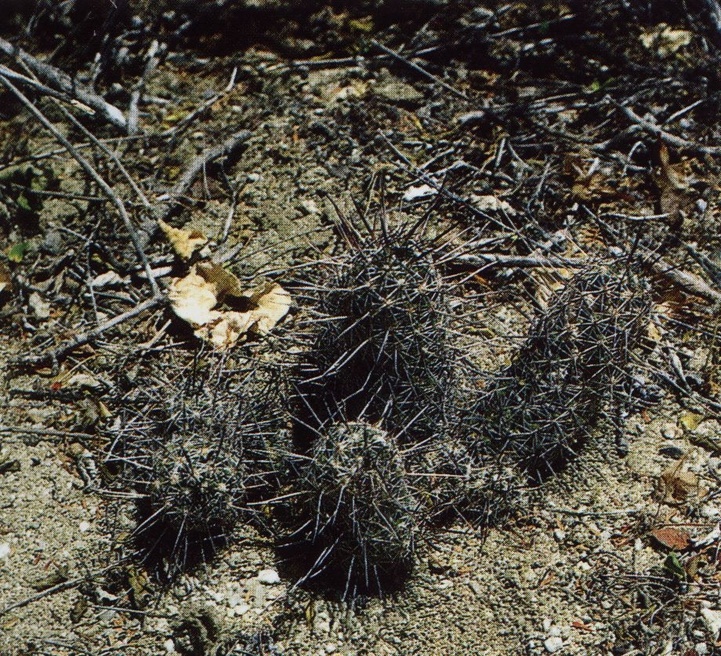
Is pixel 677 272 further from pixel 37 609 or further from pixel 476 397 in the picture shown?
pixel 37 609

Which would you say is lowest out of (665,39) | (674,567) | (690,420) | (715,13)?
(674,567)

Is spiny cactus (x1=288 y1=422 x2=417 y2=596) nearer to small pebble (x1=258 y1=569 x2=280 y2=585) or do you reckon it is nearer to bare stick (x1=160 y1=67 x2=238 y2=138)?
small pebble (x1=258 y1=569 x2=280 y2=585)

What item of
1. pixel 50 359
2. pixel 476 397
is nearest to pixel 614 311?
pixel 476 397

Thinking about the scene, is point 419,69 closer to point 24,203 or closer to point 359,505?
point 24,203

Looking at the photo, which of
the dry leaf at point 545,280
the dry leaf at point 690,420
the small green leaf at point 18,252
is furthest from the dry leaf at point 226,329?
the dry leaf at point 690,420

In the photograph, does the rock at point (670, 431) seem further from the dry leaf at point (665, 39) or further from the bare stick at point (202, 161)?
the bare stick at point (202, 161)

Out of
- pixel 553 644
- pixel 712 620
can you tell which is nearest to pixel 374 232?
pixel 553 644
